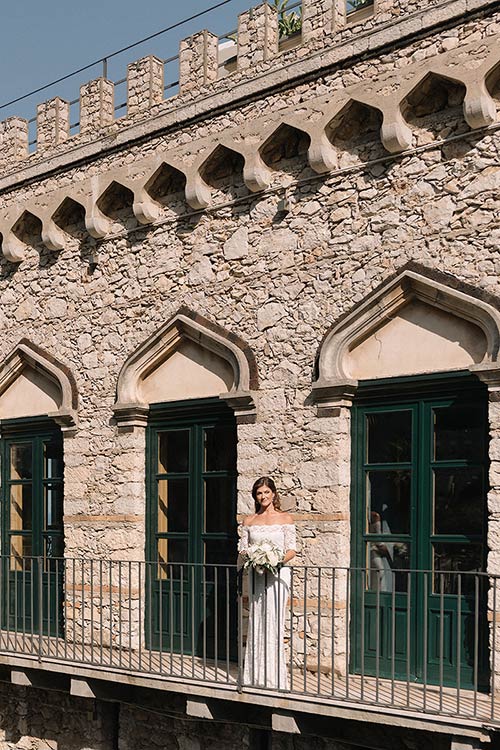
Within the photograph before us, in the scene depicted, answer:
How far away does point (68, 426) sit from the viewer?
33.7 feet

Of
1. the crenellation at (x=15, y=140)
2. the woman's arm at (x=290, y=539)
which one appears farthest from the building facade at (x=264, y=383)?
the woman's arm at (x=290, y=539)

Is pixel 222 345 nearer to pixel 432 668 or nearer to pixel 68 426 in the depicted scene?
pixel 68 426

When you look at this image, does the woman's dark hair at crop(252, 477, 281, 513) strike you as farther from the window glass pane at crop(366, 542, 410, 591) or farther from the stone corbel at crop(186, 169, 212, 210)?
the stone corbel at crop(186, 169, 212, 210)

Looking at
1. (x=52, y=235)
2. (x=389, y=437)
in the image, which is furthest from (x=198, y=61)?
(x=389, y=437)

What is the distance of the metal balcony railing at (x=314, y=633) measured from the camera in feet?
23.5

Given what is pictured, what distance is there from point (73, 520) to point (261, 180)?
401 centimetres

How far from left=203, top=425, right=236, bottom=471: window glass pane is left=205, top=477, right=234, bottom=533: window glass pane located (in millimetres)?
133

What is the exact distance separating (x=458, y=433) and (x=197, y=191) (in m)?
3.42

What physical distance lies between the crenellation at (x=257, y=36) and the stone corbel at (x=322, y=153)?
109cm

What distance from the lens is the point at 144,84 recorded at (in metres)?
9.95

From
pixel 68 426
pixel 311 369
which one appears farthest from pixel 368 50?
pixel 68 426

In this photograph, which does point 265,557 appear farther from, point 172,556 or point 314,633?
point 172,556

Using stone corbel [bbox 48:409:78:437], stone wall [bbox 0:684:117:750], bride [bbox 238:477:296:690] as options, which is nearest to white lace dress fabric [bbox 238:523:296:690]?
bride [bbox 238:477:296:690]

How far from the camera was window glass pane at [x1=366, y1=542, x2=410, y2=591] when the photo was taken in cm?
781
